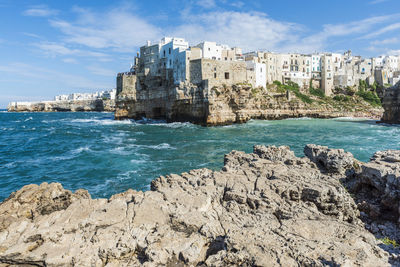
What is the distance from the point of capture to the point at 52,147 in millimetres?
27094

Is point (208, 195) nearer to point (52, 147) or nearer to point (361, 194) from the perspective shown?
point (361, 194)

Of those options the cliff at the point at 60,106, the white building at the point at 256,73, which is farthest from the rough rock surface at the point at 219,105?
the cliff at the point at 60,106

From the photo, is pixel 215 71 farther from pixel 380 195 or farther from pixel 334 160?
pixel 380 195

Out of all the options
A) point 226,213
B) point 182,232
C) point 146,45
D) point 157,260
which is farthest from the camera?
point 146,45

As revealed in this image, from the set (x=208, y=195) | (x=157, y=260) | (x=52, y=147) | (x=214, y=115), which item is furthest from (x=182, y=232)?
(x=214, y=115)

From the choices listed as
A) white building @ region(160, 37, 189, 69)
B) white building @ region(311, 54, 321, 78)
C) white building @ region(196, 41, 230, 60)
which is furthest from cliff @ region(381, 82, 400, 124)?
white building @ region(160, 37, 189, 69)

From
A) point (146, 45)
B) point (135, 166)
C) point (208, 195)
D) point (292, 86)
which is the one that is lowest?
point (135, 166)

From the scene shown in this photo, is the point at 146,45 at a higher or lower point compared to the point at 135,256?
higher

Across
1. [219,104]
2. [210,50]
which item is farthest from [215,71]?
[210,50]

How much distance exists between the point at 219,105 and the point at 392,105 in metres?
31.7

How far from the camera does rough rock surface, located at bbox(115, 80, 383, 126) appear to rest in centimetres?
4588

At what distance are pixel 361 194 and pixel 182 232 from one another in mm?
6723

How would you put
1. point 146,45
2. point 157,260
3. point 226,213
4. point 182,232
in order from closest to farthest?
point 157,260 < point 182,232 < point 226,213 < point 146,45

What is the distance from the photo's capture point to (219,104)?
45.5m
